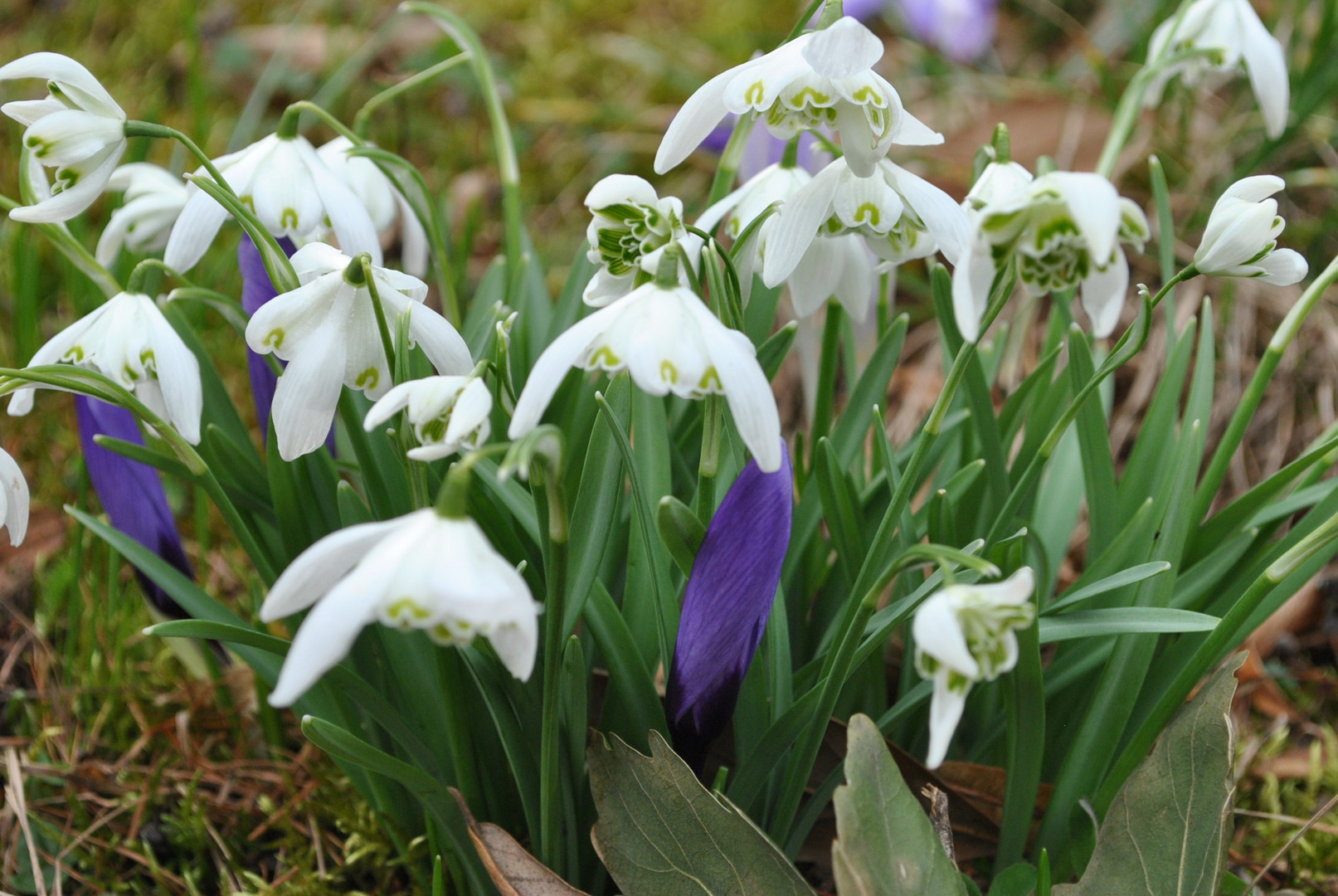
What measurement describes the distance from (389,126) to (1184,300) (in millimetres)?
1822

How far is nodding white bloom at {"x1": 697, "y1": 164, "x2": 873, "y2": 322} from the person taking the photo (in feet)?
3.25

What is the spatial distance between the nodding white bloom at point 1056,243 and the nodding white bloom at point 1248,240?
0.44 feet

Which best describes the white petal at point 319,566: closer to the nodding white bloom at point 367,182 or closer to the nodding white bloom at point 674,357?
the nodding white bloom at point 674,357

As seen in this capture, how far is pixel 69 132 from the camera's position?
86 cm

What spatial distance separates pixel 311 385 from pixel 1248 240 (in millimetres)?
683

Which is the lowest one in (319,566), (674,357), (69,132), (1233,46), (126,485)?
(126,485)

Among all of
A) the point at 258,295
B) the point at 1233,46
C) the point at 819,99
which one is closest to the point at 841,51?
the point at 819,99

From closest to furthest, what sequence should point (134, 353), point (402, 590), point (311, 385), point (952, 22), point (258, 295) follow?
point (402, 590)
point (311, 385)
point (134, 353)
point (258, 295)
point (952, 22)

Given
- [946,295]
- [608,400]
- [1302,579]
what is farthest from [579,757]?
[1302,579]

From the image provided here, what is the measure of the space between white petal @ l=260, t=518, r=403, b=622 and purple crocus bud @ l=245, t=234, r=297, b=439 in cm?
45

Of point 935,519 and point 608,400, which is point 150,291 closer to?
point 608,400

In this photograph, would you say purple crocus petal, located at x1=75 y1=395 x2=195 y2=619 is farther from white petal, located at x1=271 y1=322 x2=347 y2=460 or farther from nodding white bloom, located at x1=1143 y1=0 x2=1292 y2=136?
nodding white bloom, located at x1=1143 y1=0 x2=1292 y2=136

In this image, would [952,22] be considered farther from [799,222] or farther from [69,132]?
[69,132]

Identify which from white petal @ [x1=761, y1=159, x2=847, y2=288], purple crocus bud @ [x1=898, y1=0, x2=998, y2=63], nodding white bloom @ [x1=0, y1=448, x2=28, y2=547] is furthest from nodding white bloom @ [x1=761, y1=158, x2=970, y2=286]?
purple crocus bud @ [x1=898, y1=0, x2=998, y2=63]
